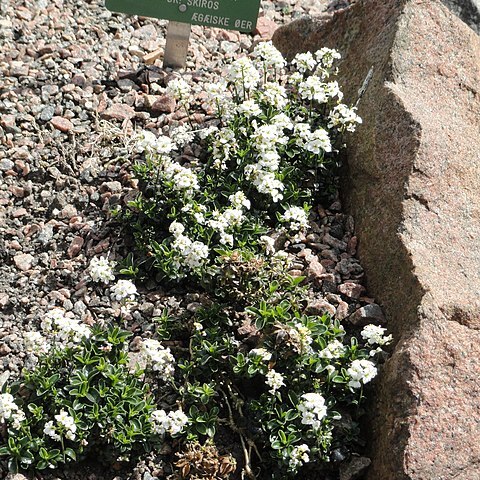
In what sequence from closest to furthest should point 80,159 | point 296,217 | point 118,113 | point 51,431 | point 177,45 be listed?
1. point 51,431
2. point 296,217
3. point 80,159
4. point 118,113
5. point 177,45

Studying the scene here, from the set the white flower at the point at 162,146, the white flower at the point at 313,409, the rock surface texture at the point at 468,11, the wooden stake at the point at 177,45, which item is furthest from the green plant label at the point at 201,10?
the white flower at the point at 313,409

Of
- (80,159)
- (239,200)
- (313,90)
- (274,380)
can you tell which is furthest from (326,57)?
(274,380)

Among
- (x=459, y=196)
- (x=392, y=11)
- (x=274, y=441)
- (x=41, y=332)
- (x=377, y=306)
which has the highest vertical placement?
(x=392, y=11)

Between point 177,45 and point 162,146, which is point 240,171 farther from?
point 177,45

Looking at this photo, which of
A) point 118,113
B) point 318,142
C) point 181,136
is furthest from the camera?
point 118,113

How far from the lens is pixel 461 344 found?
4516mm

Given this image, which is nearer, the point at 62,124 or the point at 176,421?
the point at 176,421

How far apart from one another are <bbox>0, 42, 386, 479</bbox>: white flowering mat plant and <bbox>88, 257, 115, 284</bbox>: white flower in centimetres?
1

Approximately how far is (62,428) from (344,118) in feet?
8.25

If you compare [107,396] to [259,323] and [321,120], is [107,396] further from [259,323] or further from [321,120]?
[321,120]

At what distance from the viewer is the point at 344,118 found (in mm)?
5477

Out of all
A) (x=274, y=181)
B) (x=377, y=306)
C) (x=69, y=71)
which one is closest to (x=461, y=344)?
(x=377, y=306)

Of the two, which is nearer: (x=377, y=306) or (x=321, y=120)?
(x=377, y=306)

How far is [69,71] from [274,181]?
1.98 metres
